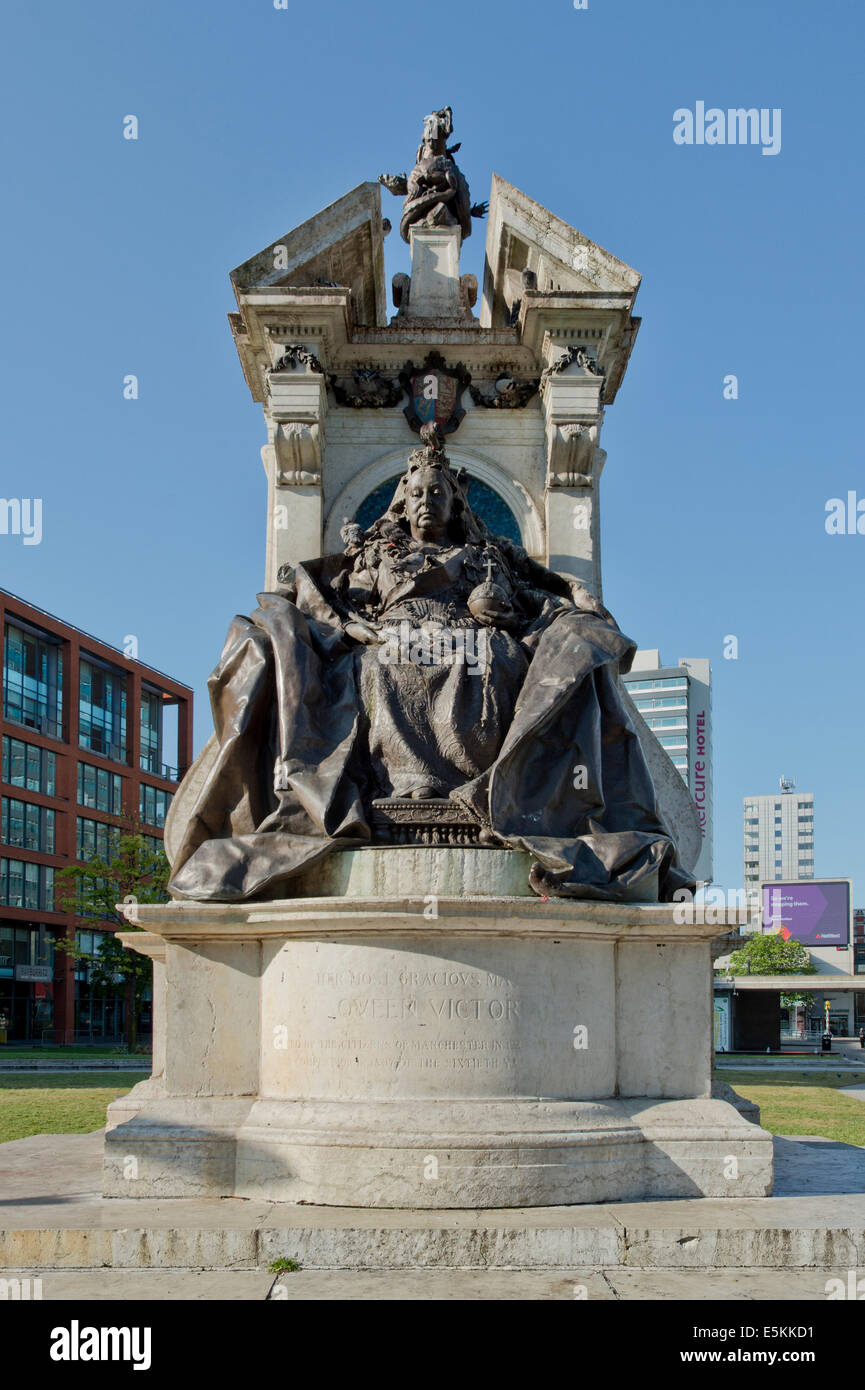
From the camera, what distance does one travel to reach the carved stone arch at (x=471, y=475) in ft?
43.9

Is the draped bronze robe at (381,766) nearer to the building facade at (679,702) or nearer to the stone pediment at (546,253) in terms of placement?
the stone pediment at (546,253)

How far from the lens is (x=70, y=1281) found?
23.2 feet

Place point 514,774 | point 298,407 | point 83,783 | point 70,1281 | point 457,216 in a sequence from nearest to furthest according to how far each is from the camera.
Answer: point 70,1281 → point 514,774 → point 298,407 → point 457,216 → point 83,783

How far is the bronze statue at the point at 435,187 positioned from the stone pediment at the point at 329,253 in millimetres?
534

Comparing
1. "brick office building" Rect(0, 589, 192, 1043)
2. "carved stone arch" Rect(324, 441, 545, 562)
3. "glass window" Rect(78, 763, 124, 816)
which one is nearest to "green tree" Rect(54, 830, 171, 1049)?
"brick office building" Rect(0, 589, 192, 1043)

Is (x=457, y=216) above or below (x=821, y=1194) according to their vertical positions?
above

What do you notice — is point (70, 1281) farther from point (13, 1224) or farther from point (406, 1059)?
point (406, 1059)

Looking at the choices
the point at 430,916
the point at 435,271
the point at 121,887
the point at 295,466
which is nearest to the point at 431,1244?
the point at 430,916

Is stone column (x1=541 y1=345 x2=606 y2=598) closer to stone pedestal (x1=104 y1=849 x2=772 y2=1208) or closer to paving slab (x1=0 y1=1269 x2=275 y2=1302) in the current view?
stone pedestal (x1=104 y1=849 x2=772 y2=1208)

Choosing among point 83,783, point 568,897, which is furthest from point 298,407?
point 83,783

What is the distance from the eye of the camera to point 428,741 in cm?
1010

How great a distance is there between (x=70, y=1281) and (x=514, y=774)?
4.28 meters

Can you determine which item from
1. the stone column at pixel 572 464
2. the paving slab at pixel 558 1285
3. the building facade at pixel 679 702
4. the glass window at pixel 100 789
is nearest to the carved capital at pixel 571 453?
the stone column at pixel 572 464

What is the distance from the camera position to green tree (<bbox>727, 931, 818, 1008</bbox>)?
98812 mm
